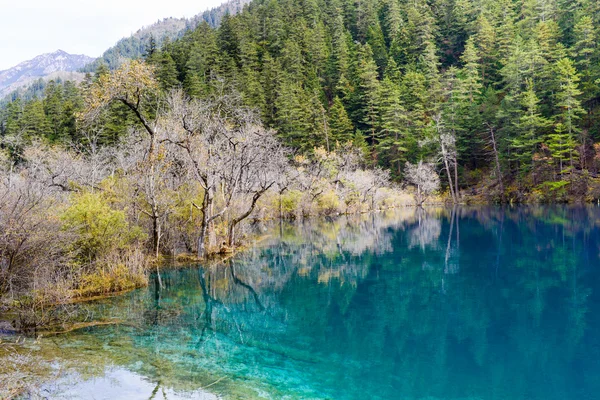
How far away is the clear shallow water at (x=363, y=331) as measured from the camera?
7203 mm

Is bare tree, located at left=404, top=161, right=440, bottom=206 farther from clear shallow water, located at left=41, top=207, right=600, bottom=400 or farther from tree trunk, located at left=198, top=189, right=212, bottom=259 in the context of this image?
tree trunk, located at left=198, top=189, right=212, bottom=259

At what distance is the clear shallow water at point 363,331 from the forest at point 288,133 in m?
2.42

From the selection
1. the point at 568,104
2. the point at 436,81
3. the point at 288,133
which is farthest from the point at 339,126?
the point at 568,104

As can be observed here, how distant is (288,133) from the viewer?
2116 inches

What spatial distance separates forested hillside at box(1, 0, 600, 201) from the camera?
44469mm

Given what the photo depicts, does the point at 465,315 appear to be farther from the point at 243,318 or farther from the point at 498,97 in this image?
the point at 498,97

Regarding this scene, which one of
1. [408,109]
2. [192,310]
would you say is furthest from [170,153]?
[408,109]

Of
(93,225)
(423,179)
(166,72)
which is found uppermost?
(166,72)

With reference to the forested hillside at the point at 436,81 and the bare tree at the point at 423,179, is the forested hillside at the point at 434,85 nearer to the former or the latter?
the forested hillside at the point at 436,81

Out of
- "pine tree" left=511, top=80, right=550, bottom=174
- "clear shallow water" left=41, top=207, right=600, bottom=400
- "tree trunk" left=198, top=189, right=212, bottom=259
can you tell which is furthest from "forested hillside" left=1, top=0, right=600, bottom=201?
"clear shallow water" left=41, top=207, right=600, bottom=400

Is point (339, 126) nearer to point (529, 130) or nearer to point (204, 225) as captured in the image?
point (529, 130)

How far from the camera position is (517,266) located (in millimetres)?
17016

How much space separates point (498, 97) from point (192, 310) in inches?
2112

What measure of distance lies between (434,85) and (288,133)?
75.0ft
